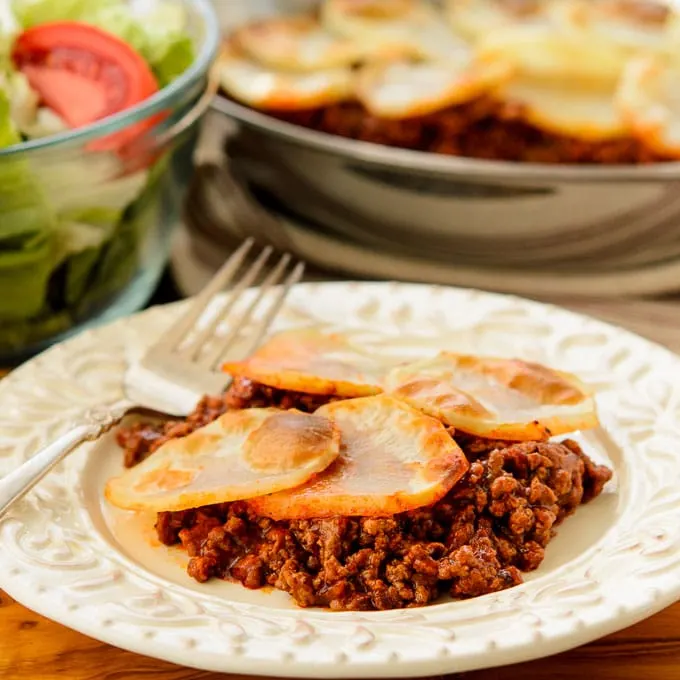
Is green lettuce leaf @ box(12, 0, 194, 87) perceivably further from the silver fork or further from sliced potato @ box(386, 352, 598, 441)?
sliced potato @ box(386, 352, 598, 441)

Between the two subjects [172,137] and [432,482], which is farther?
[172,137]

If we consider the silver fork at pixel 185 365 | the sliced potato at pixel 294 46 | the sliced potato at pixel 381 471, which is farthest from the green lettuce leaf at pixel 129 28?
the sliced potato at pixel 381 471

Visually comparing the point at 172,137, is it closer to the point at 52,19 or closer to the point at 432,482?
the point at 52,19

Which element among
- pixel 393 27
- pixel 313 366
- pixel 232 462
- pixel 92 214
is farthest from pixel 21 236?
pixel 393 27

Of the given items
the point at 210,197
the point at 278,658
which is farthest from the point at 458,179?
the point at 278,658

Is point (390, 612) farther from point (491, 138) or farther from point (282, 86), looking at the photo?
point (282, 86)
